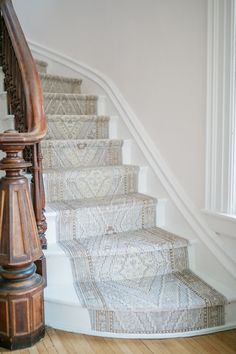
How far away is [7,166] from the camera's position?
55.9 inches

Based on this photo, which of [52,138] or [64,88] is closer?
[52,138]

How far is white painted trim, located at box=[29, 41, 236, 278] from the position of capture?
1.88 metres

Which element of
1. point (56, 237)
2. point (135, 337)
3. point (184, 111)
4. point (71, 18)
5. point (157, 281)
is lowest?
point (135, 337)

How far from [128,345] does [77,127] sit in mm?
1597

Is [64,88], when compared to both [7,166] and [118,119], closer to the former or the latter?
[118,119]

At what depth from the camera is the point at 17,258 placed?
4.68 feet

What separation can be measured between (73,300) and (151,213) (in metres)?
0.81

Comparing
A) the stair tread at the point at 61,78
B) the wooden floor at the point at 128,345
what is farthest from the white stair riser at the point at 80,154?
the wooden floor at the point at 128,345

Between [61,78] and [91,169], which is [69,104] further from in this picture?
[91,169]

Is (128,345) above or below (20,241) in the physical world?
below

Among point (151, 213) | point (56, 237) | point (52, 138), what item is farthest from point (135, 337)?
point (52, 138)

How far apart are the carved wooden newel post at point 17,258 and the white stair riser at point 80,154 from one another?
89 cm

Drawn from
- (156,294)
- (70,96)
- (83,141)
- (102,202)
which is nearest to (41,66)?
(70,96)

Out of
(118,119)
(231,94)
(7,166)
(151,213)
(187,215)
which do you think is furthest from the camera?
(118,119)
